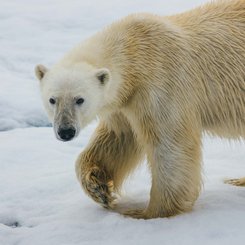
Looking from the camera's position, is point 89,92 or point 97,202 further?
point 97,202

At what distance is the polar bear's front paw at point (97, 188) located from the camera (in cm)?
457

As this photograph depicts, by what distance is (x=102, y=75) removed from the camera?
407cm

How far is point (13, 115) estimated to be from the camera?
7.02 meters

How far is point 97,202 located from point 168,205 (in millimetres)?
549

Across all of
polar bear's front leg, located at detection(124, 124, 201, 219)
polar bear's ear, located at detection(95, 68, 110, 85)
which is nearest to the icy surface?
polar bear's front leg, located at detection(124, 124, 201, 219)

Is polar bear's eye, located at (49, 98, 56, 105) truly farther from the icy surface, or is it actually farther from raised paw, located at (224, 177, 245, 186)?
raised paw, located at (224, 177, 245, 186)

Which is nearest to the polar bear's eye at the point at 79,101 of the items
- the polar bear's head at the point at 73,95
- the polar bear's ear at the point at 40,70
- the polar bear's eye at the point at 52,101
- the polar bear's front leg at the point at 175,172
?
the polar bear's head at the point at 73,95

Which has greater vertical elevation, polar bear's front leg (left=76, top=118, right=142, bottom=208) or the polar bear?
the polar bear

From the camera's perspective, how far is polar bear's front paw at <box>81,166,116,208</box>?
180 inches

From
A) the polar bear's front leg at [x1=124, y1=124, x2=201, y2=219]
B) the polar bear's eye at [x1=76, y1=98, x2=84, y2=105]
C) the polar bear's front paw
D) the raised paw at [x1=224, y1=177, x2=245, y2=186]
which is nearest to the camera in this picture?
the polar bear's eye at [x1=76, y1=98, x2=84, y2=105]

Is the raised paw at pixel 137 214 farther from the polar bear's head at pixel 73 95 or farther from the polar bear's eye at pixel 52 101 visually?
the polar bear's eye at pixel 52 101

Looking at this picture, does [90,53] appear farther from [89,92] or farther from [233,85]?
[233,85]

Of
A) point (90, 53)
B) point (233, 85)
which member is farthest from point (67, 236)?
point (233, 85)

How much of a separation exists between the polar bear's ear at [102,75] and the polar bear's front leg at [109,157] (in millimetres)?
639
